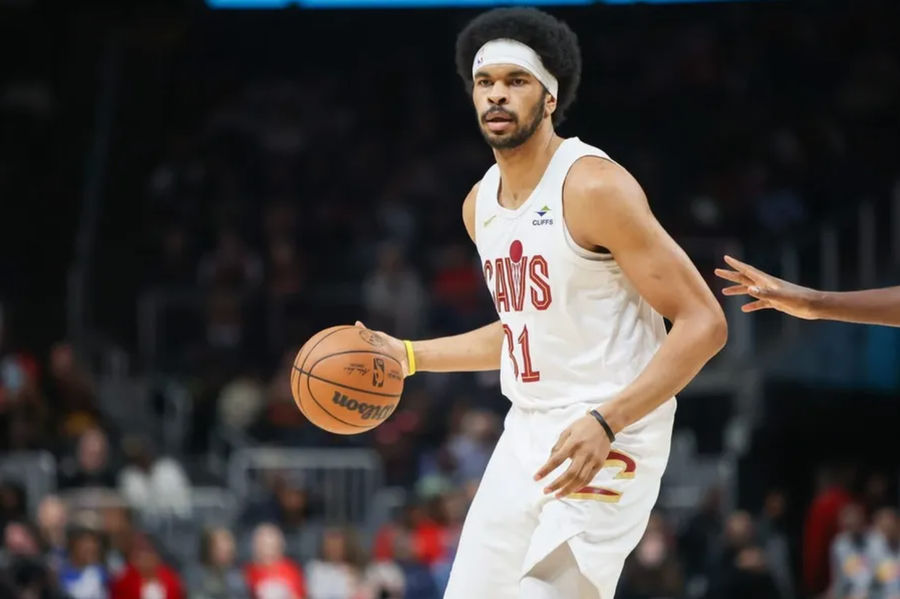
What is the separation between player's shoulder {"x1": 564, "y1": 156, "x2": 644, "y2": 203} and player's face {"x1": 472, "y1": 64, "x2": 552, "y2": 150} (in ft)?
0.63

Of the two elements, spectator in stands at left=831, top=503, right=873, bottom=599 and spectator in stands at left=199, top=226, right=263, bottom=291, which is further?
spectator in stands at left=199, top=226, right=263, bottom=291

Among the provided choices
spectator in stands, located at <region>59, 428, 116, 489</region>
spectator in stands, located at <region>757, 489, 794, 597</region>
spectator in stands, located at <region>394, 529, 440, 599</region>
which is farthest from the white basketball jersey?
spectator in stands, located at <region>59, 428, 116, 489</region>

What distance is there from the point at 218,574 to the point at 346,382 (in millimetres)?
6018

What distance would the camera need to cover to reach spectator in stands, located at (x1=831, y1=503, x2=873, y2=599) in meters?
11.2

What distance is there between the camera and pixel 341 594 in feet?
34.6

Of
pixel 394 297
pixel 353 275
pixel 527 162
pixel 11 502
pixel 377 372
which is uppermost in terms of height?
pixel 353 275

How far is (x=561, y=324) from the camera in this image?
4.64m

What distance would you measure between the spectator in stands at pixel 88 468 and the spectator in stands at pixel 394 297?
10.3ft

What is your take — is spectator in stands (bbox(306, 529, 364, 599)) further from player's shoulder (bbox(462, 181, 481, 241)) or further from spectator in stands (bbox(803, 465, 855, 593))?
player's shoulder (bbox(462, 181, 481, 241))

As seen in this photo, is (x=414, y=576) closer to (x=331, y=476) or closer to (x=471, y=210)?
(x=331, y=476)

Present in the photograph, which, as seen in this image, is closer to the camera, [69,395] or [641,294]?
[641,294]

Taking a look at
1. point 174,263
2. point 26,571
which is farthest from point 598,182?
point 174,263

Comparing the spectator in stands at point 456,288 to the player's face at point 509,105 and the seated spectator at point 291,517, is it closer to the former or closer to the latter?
the seated spectator at point 291,517

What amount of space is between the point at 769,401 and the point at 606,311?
A: 942 cm
